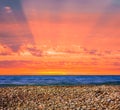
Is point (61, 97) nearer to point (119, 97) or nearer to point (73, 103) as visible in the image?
point (73, 103)

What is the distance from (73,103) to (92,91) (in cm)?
Result: 394

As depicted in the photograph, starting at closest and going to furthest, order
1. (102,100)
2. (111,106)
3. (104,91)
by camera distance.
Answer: (111,106), (102,100), (104,91)

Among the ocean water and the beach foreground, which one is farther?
the ocean water

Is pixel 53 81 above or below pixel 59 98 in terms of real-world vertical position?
above

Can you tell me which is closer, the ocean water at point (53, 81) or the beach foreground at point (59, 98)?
the beach foreground at point (59, 98)

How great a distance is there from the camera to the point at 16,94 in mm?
26891

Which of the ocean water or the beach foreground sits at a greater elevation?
the ocean water

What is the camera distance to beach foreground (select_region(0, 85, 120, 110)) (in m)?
23.0

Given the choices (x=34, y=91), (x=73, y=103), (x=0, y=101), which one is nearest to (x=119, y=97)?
(x=73, y=103)

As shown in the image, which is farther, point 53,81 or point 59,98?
point 53,81

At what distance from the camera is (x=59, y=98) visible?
992 inches

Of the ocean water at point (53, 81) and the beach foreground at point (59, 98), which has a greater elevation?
the ocean water at point (53, 81)

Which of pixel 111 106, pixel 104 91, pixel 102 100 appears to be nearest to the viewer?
pixel 111 106

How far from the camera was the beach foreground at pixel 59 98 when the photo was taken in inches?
907
